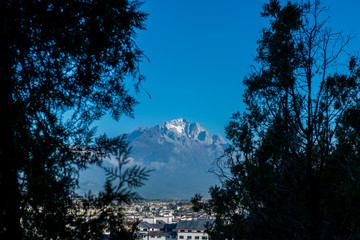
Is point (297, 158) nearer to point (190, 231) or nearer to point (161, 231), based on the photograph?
point (190, 231)

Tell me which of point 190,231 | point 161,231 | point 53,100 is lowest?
point 161,231

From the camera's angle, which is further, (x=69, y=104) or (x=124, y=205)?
(x=69, y=104)

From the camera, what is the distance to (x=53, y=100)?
4043 millimetres

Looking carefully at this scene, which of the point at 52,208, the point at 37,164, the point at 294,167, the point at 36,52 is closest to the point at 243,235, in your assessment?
the point at 294,167

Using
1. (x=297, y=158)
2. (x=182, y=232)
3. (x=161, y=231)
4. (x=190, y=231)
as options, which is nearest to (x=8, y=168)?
(x=297, y=158)

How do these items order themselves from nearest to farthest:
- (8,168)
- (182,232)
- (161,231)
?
(8,168) < (182,232) < (161,231)

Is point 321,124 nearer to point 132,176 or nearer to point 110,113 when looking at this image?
point 132,176

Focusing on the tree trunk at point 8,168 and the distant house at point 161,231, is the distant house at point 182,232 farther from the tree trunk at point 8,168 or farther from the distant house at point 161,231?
the tree trunk at point 8,168

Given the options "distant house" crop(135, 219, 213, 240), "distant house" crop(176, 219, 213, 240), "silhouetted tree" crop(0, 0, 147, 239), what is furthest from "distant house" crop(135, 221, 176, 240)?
"silhouetted tree" crop(0, 0, 147, 239)

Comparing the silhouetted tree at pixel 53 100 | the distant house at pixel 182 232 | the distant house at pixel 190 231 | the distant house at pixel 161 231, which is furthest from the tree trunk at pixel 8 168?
the distant house at pixel 190 231

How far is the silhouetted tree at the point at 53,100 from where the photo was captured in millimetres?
2523

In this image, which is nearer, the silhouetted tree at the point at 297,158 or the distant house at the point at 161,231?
→ the silhouetted tree at the point at 297,158

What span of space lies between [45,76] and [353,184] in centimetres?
494

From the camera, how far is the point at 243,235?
712 cm
